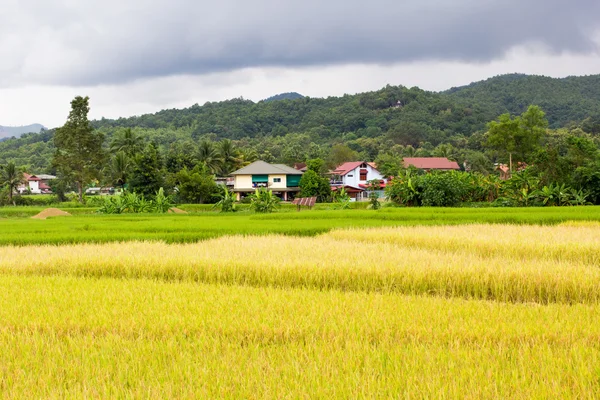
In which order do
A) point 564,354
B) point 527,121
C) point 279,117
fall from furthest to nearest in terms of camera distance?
point 279,117 < point 527,121 < point 564,354

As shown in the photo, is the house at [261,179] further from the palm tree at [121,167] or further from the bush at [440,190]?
the bush at [440,190]

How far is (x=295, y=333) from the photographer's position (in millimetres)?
4750

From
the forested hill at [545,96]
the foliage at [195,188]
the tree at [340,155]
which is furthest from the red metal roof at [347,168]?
the forested hill at [545,96]

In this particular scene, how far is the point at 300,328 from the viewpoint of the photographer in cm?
480

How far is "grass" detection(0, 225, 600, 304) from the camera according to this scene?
712cm

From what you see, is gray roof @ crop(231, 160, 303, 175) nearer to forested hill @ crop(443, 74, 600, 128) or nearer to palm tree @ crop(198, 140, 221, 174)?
palm tree @ crop(198, 140, 221, 174)

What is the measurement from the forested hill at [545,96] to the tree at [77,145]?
8659 centimetres

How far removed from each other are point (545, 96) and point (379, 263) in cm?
12204

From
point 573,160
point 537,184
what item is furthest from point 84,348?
point 573,160

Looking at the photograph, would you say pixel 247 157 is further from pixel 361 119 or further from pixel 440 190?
pixel 361 119

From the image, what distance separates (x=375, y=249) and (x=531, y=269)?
2.94m

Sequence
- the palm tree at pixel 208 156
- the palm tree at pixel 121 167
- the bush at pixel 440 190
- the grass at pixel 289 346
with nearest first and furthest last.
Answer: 1. the grass at pixel 289 346
2. the bush at pixel 440 190
3. the palm tree at pixel 121 167
4. the palm tree at pixel 208 156

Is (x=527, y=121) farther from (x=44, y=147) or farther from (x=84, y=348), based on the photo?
(x=44, y=147)

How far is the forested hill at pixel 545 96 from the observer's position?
4225 inches
